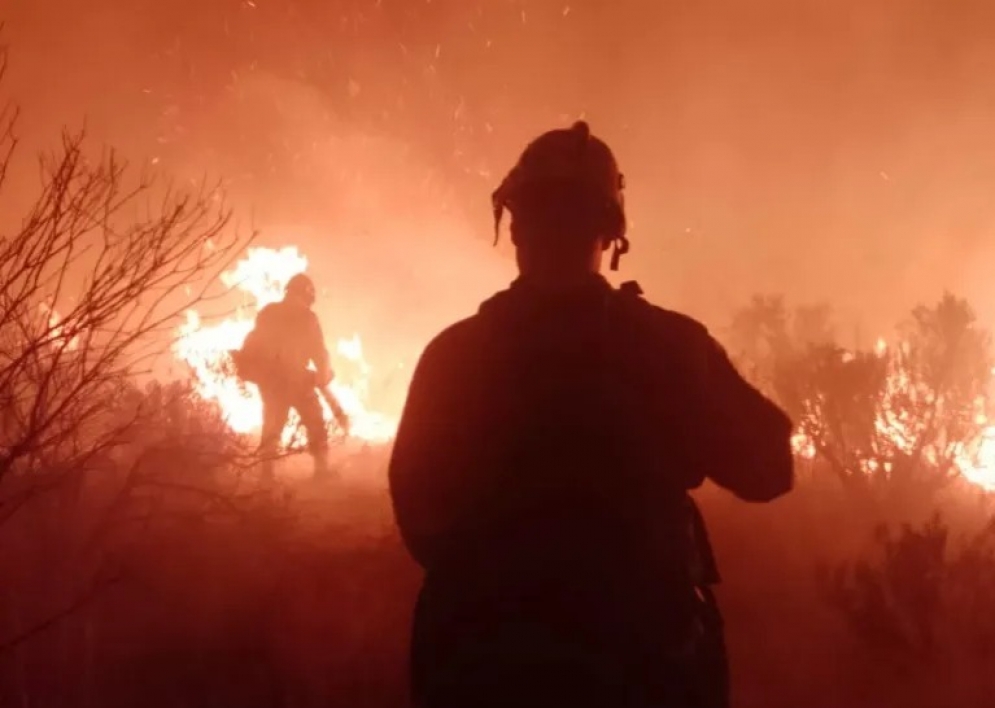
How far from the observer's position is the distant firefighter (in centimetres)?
770

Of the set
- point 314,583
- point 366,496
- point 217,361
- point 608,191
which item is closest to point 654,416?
point 608,191

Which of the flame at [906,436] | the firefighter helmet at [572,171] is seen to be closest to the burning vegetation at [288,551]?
the flame at [906,436]

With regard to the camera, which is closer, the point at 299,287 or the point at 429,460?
the point at 429,460

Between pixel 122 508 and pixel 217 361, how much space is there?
2.46 meters

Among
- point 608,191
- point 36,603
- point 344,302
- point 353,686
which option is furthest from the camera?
Result: point 344,302

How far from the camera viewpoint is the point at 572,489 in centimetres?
146

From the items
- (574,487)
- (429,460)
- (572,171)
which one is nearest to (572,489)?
(574,487)

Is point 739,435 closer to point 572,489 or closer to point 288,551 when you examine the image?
point 572,489

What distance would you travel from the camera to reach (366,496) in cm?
733

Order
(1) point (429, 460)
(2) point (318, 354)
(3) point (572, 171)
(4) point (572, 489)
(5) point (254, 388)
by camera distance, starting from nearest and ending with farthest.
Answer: (4) point (572, 489) → (1) point (429, 460) → (3) point (572, 171) → (2) point (318, 354) → (5) point (254, 388)

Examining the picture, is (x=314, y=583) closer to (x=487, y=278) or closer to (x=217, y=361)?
(x=217, y=361)

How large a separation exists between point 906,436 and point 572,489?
655 centimetres

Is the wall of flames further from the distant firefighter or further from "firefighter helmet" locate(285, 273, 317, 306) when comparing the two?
"firefighter helmet" locate(285, 273, 317, 306)

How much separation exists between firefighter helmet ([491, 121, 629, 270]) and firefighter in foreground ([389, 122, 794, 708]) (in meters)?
0.14
